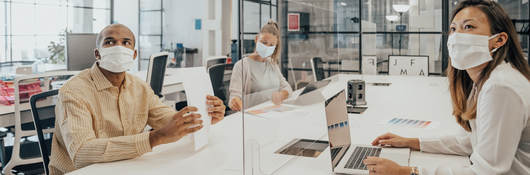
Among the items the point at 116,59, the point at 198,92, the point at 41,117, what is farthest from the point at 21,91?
the point at 198,92

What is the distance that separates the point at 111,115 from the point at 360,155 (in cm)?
90

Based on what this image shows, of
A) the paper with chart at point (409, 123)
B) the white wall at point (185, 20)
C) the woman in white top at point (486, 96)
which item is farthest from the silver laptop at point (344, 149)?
the white wall at point (185, 20)

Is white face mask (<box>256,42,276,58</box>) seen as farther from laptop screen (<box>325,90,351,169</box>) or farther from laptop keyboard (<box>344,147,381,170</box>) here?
laptop keyboard (<box>344,147,381,170</box>)

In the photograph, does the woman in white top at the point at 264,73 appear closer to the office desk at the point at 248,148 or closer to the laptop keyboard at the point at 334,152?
the office desk at the point at 248,148

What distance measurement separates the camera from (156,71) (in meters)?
3.46

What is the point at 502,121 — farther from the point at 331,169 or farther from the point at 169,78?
the point at 169,78

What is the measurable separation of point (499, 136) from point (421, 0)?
154 inches

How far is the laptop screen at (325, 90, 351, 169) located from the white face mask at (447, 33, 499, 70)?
388 mm

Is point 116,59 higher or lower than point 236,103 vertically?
higher

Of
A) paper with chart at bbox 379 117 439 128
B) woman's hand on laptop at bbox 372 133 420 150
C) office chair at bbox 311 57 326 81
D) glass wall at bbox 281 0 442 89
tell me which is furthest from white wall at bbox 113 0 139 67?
woman's hand on laptop at bbox 372 133 420 150

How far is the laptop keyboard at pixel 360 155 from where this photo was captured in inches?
53.7

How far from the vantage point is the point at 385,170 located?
1.22 meters

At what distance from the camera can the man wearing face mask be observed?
4.63 ft

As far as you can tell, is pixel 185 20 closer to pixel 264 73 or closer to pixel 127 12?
pixel 127 12
